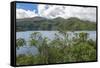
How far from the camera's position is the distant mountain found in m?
2.51

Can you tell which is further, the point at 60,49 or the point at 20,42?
the point at 60,49

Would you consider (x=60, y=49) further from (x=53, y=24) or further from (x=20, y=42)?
(x=20, y=42)

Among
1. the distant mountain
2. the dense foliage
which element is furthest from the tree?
the distant mountain

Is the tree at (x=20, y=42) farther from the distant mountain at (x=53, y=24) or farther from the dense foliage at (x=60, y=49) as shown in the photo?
the distant mountain at (x=53, y=24)

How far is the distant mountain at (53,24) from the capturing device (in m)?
2.51

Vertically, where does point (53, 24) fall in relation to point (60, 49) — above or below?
above

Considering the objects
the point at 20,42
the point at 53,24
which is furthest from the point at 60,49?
the point at 20,42

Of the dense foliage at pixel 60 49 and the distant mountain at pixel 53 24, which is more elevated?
the distant mountain at pixel 53 24

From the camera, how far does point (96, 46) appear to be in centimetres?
288

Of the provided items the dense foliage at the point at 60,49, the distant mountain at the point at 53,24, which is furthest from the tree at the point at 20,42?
the distant mountain at the point at 53,24

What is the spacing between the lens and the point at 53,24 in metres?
2.65
